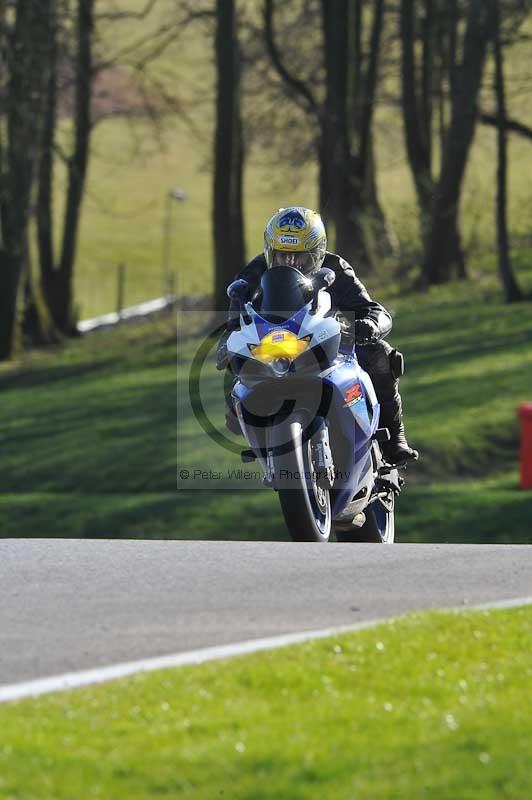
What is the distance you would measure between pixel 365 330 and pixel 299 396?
0.80 metres

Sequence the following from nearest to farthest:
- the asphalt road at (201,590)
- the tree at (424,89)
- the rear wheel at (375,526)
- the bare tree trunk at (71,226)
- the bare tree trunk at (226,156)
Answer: the asphalt road at (201,590) < the rear wheel at (375,526) < the bare tree trunk at (226,156) < the tree at (424,89) < the bare tree trunk at (71,226)

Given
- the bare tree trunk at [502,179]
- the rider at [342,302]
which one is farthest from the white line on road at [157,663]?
the bare tree trunk at [502,179]

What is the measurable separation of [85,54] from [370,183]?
365 inches

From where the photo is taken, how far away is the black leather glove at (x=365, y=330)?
1006cm

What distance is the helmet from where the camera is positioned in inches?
379

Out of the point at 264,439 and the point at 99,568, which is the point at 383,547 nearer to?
the point at 264,439

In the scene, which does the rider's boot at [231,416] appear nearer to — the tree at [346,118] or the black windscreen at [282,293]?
the black windscreen at [282,293]

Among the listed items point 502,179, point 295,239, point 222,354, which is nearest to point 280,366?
point 222,354

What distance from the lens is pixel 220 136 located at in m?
36.9

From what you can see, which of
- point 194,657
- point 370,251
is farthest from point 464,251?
point 194,657

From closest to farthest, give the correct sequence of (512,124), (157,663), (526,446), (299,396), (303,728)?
(303,728), (157,663), (299,396), (526,446), (512,124)

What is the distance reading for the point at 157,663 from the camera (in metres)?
6.74

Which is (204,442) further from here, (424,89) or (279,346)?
(424,89)

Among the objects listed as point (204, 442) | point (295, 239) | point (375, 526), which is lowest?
point (204, 442)
